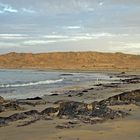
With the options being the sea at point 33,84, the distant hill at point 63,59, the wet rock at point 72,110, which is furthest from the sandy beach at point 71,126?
the distant hill at point 63,59

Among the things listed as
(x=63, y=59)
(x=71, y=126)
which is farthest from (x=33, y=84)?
(x=63, y=59)

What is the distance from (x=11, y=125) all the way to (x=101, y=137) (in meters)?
3.17

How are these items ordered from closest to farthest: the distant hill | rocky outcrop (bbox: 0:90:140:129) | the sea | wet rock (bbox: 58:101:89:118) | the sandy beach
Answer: the sandy beach, rocky outcrop (bbox: 0:90:140:129), wet rock (bbox: 58:101:89:118), the sea, the distant hill

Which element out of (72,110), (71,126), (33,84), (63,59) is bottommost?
(33,84)

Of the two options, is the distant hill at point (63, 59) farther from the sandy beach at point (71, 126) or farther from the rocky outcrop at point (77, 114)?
the sandy beach at point (71, 126)

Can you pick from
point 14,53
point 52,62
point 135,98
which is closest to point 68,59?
point 52,62

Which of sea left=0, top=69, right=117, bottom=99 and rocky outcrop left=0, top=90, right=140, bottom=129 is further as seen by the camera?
sea left=0, top=69, right=117, bottom=99

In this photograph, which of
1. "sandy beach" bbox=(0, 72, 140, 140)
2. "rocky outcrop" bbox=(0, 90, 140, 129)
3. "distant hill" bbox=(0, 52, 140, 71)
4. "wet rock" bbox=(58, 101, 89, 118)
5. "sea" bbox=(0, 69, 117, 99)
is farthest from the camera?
"distant hill" bbox=(0, 52, 140, 71)

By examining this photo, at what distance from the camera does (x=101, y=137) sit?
8.99 metres

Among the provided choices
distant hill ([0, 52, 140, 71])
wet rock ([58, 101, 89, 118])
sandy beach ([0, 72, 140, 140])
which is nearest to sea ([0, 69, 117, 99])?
wet rock ([58, 101, 89, 118])

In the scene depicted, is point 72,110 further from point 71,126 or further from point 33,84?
point 33,84

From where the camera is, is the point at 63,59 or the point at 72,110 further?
the point at 63,59

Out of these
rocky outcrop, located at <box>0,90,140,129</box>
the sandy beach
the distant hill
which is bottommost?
the sandy beach

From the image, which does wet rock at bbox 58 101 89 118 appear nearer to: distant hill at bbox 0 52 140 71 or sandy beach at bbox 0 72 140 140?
sandy beach at bbox 0 72 140 140
